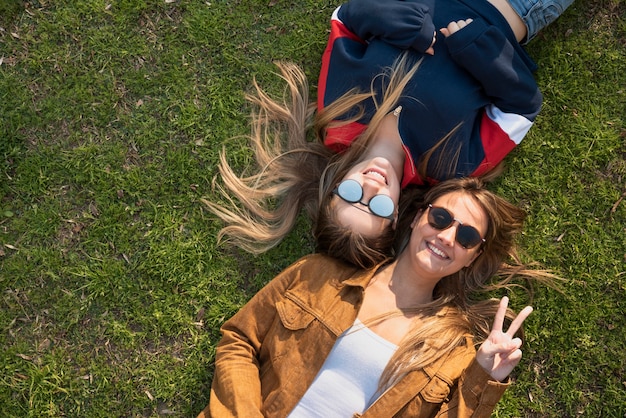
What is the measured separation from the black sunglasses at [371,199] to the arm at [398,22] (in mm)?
1186

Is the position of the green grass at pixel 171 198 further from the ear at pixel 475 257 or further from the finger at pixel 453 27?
the finger at pixel 453 27

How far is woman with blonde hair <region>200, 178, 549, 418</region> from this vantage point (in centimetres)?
420

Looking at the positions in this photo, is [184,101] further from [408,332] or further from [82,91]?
[408,332]

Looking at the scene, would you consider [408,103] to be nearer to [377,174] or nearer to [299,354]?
[377,174]

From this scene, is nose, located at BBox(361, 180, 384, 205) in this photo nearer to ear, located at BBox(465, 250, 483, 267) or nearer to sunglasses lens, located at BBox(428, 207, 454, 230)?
sunglasses lens, located at BBox(428, 207, 454, 230)

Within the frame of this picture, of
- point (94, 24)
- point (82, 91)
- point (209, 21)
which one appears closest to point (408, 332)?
point (209, 21)

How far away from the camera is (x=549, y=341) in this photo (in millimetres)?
4828

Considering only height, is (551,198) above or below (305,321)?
above

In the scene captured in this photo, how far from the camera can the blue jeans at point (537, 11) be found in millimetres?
4570

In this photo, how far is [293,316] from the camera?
4.50 metres

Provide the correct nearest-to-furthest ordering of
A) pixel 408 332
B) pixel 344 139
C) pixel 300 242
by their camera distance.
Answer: pixel 408 332 < pixel 344 139 < pixel 300 242

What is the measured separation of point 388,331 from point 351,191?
3.74ft

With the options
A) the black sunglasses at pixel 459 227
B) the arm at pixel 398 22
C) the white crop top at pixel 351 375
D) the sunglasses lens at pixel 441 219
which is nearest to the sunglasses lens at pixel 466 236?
the black sunglasses at pixel 459 227

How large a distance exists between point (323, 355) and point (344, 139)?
5.77 ft
